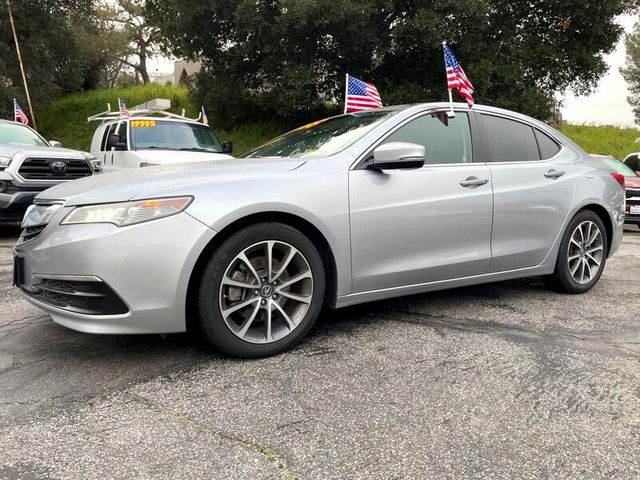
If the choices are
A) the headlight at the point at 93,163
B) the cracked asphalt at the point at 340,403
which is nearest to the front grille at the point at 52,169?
the headlight at the point at 93,163

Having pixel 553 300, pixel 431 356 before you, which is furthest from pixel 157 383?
pixel 553 300

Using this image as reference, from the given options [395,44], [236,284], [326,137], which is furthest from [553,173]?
[395,44]

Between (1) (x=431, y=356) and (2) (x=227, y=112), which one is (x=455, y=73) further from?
(2) (x=227, y=112)

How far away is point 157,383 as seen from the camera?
282 cm

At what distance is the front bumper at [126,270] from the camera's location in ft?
9.04

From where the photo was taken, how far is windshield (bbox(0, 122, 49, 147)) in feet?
26.4

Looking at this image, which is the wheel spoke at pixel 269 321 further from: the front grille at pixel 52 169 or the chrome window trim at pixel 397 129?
the front grille at pixel 52 169

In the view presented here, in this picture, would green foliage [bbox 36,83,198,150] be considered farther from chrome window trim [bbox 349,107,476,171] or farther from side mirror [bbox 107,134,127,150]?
chrome window trim [bbox 349,107,476,171]

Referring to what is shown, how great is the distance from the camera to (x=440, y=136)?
3.97m

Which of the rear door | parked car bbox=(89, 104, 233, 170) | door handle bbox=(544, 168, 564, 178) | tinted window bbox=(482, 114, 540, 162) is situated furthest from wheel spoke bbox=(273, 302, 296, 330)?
parked car bbox=(89, 104, 233, 170)

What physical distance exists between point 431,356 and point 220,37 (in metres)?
17.4

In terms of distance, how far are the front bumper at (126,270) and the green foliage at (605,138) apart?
66.3 ft

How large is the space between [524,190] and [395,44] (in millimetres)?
14276

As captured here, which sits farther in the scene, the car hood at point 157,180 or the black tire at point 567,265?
the black tire at point 567,265
